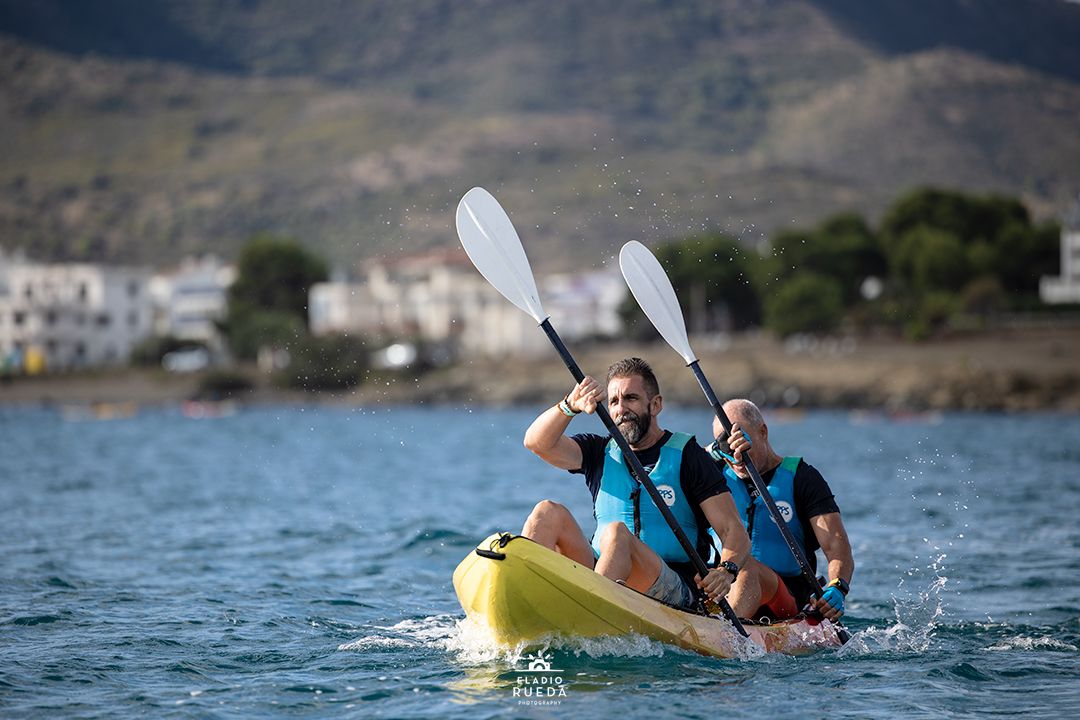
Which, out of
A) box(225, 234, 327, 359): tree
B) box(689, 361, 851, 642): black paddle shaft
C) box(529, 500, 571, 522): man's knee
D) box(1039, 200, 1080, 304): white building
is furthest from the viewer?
box(225, 234, 327, 359): tree

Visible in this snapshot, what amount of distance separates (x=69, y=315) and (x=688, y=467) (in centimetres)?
11055

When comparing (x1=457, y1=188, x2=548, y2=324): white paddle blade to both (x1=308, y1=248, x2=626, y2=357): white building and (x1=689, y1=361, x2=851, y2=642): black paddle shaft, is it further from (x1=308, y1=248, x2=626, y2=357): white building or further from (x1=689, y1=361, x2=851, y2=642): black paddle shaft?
(x1=308, y1=248, x2=626, y2=357): white building

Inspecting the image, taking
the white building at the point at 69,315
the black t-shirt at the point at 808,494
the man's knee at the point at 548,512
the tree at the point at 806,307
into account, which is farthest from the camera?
the white building at the point at 69,315

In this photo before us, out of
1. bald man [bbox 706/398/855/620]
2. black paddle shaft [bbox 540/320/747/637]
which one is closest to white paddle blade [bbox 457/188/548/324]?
black paddle shaft [bbox 540/320/747/637]

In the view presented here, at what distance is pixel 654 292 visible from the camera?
11.6m

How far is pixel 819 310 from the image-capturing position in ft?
291

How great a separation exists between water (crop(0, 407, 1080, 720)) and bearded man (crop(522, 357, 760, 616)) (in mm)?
530

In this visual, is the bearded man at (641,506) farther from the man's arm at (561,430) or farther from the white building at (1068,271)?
the white building at (1068,271)

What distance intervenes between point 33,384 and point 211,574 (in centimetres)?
9630

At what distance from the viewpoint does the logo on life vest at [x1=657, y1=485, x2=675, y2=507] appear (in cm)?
946

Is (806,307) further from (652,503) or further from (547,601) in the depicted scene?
(547,601)

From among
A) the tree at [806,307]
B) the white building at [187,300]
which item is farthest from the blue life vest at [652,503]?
the white building at [187,300]

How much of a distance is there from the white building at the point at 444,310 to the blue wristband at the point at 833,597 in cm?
9603

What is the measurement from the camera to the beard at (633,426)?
9.29 m
